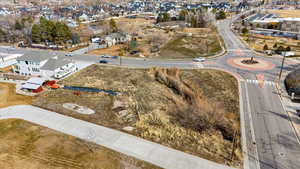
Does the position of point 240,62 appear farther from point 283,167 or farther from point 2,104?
point 2,104

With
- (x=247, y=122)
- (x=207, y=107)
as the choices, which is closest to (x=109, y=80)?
(x=207, y=107)

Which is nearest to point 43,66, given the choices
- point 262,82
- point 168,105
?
point 168,105

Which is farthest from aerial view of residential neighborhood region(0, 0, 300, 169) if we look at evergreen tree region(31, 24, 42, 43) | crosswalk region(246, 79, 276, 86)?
evergreen tree region(31, 24, 42, 43)

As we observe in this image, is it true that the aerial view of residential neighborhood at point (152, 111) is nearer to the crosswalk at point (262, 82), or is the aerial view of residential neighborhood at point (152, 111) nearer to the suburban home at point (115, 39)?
the crosswalk at point (262, 82)

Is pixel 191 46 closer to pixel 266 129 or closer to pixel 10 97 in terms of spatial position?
pixel 266 129

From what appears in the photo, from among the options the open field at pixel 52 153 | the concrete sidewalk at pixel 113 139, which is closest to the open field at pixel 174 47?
the concrete sidewalk at pixel 113 139

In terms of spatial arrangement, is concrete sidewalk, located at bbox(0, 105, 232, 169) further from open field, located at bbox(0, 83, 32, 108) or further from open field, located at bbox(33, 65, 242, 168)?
open field, located at bbox(0, 83, 32, 108)
